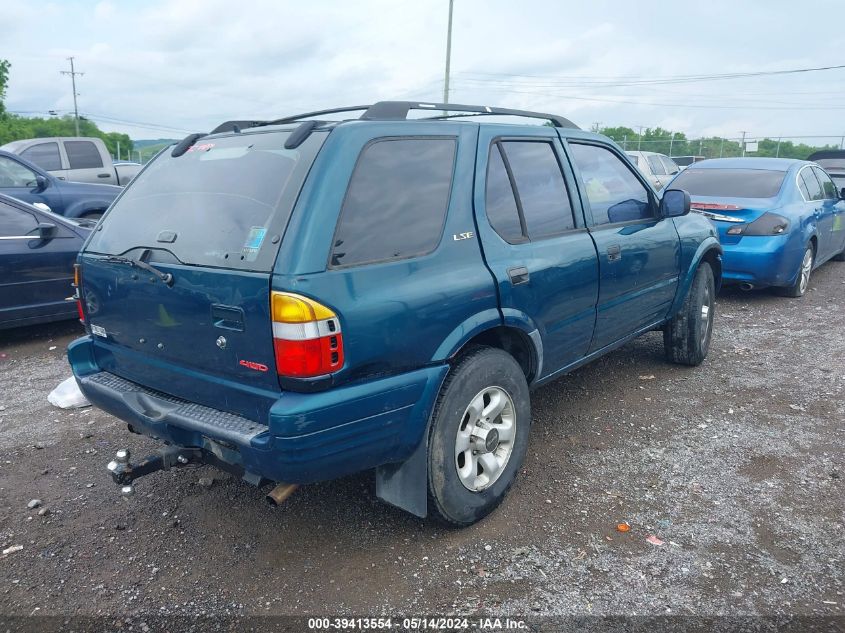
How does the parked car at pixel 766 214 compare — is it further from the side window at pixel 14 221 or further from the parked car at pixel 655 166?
the parked car at pixel 655 166

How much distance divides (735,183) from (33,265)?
7.71 m

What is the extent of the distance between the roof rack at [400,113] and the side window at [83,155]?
10.8 metres

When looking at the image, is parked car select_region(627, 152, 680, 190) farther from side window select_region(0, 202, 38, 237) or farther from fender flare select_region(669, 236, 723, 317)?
side window select_region(0, 202, 38, 237)

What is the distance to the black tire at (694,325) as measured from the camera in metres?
5.16

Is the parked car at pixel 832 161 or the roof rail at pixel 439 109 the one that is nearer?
the roof rail at pixel 439 109

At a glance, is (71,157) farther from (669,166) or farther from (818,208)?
(669,166)

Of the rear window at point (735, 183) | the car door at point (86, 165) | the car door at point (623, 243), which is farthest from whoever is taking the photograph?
the car door at point (86, 165)

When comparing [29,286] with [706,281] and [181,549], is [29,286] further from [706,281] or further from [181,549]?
[706,281]

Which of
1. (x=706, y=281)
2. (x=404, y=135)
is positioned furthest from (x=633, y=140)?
(x=404, y=135)

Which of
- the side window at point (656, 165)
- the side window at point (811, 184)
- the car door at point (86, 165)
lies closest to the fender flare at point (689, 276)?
the side window at point (811, 184)

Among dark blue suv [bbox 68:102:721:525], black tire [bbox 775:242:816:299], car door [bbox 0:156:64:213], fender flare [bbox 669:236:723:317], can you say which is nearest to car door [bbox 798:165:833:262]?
black tire [bbox 775:242:816:299]

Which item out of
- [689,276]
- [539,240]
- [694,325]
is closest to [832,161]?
[694,325]

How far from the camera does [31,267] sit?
19.9ft

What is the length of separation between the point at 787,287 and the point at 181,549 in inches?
297
